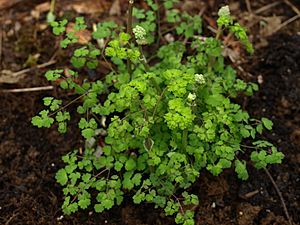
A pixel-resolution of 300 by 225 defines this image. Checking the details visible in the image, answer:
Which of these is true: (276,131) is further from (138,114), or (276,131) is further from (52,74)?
(52,74)

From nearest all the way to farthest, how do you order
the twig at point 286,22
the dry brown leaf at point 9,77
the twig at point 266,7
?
the dry brown leaf at point 9,77 < the twig at point 286,22 < the twig at point 266,7

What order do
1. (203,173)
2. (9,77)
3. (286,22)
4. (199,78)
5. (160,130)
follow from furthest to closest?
(286,22) → (9,77) → (203,173) → (160,130) → (199,78)

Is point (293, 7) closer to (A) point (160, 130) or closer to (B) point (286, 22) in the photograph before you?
(B) point (286, 22)

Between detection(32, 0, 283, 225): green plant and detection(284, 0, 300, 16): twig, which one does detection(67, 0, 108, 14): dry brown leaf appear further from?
detection(284, 0, 300, 16): twig

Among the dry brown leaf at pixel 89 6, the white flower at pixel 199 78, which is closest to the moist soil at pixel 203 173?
the dry brown leaf at pixel 89 6

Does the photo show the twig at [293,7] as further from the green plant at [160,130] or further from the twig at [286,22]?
the green plant at [160,130]

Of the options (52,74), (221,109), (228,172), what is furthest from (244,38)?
(52,74)

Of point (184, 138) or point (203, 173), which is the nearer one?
point (184, 138)

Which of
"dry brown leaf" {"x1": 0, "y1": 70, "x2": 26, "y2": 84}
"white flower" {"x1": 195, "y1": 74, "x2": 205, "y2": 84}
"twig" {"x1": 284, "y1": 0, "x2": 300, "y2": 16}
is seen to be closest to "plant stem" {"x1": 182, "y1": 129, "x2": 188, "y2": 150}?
"white flower" {"x1": 195, "y1": 74, "x2": 205, "y2": 84}

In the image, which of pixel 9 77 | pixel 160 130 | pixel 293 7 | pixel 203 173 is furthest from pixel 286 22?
pixel 9 77
